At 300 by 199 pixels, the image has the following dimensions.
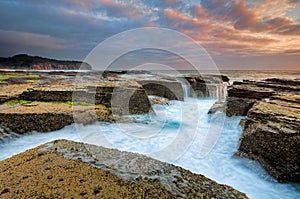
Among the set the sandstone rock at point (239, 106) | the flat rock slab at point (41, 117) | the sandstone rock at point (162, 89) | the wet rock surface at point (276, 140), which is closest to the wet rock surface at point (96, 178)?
the wet rock surface at point (276, 140)

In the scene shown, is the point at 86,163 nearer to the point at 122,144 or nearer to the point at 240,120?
the point at 122,144

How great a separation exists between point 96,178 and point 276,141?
11.3 ft

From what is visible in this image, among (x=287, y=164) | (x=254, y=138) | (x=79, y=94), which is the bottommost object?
(x=287, y=164)

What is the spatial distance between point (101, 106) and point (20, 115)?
263 cm

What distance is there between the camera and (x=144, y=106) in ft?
24.7

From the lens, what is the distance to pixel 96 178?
6.45 feet

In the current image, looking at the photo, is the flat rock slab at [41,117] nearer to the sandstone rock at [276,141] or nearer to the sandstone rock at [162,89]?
the sandstone rock at [276,141]

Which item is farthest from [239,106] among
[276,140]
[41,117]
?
[41,117]

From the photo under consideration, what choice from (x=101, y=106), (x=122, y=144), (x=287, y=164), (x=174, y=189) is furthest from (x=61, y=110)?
(x=287, y=164)

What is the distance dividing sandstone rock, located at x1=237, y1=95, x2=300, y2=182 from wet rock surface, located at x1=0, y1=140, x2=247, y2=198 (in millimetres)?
1973

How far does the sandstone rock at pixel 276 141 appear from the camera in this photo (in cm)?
329

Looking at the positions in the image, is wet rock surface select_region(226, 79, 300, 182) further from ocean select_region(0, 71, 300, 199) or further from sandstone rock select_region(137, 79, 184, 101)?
sandstone rock select_region(137, 79, 184, 101)

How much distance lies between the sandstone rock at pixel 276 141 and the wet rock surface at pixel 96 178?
1.97 meters

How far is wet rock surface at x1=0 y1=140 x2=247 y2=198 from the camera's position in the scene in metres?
1.76
